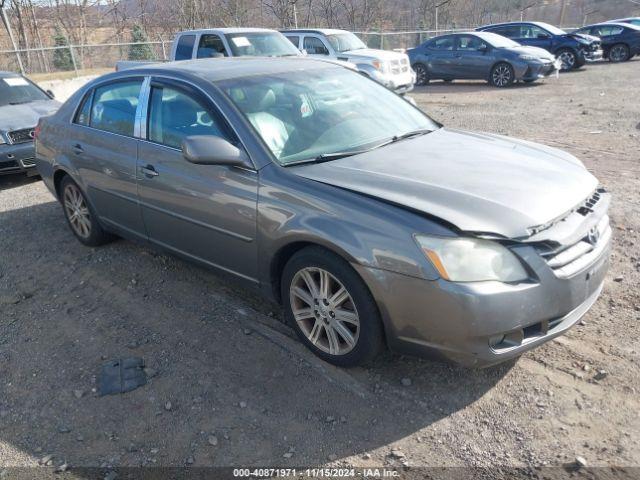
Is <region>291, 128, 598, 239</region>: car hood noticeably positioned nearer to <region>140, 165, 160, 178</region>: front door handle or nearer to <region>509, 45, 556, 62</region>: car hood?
<region>140, 165, 160, 178</region>: front door handle

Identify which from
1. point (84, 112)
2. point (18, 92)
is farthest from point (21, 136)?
point (84, 112)

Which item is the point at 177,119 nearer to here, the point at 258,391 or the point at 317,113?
the point at 317,113

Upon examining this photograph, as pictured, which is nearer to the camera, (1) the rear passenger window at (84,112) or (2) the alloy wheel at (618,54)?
(1) the rear passenger window at (84,112)

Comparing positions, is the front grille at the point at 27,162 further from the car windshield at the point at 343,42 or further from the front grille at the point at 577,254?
the car windshield at the point at 343,42

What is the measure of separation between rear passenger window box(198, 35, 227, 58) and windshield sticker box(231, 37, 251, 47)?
0.27 meters

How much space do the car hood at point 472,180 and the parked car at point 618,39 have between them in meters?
21.1

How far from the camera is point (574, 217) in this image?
9.66 ft

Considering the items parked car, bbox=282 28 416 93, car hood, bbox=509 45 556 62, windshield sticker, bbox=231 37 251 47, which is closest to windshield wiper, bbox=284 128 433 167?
windshield sticker, bbox=231 37 251 47

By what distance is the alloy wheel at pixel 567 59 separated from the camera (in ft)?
61.9

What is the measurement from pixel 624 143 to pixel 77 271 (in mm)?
7886

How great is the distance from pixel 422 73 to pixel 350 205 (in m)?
16.2

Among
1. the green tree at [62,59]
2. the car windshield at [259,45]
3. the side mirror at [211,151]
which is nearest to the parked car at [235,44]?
the car windshield at [259,45]

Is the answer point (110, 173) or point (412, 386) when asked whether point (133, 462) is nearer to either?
point (412, 386)

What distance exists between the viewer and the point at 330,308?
3131 millimetres
